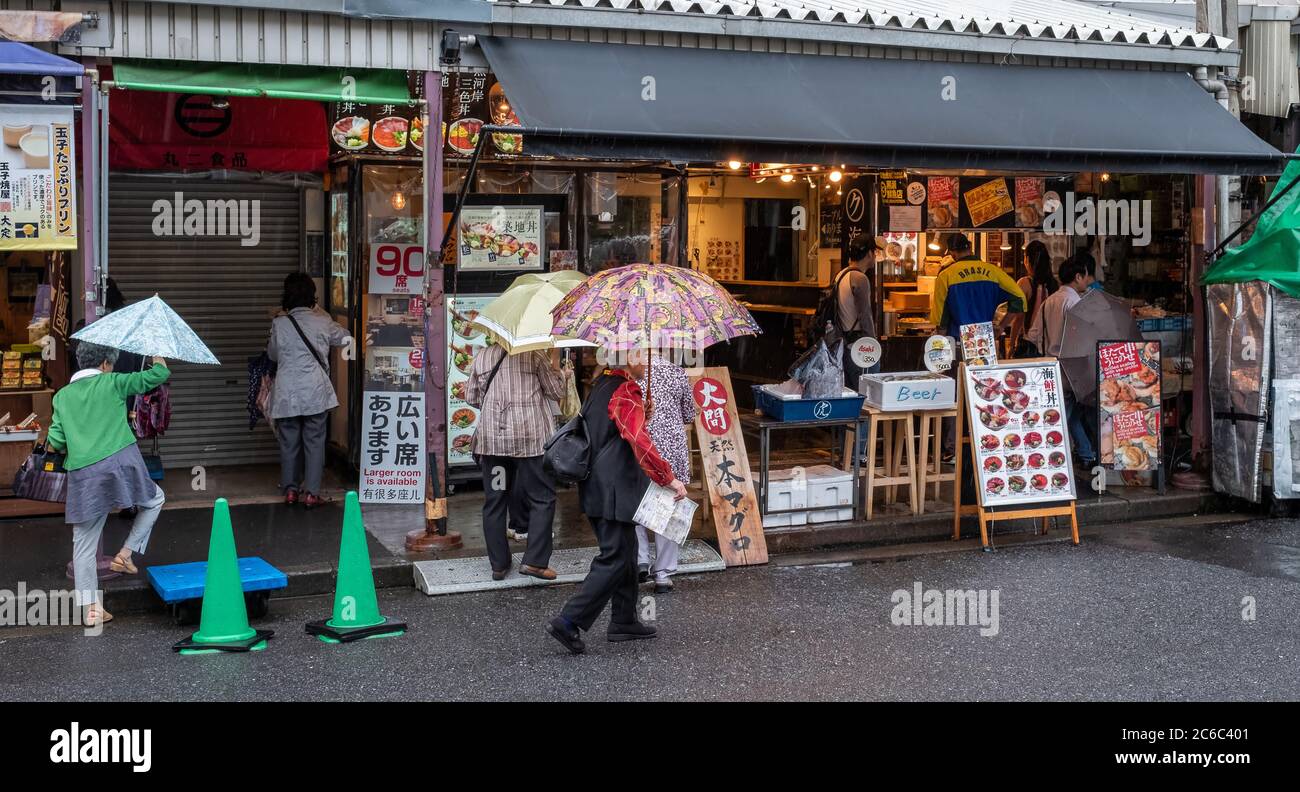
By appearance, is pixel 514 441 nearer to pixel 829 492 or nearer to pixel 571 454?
pixel 571 454

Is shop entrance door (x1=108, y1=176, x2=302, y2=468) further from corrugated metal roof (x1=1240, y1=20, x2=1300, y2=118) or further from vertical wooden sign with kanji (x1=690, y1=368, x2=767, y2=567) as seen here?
corrugated metal roof (x1=1240, y1=20, x2=1300, y2=118)

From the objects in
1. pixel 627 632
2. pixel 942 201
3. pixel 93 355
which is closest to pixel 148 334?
pixel 93 355

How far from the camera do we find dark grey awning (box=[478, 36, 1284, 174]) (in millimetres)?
9961

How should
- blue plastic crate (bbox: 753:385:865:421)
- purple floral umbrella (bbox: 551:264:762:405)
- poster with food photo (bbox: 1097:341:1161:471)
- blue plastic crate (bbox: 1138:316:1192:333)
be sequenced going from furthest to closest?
blue plastic crate (bbox: 1138:316:1192:333) → poster with food photo (bbox: 1097:341:1161:471) → blue plastic crate (bbox: 753:385:865:421) → purple floral umbrella (bbox: 551:264:762:405)

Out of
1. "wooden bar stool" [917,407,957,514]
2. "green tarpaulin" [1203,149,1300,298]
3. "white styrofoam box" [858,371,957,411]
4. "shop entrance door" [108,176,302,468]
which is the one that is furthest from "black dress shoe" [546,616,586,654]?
"green tarpaulin" [1203,149,1300,298]

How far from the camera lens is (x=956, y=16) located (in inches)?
470

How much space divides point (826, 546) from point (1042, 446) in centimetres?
188

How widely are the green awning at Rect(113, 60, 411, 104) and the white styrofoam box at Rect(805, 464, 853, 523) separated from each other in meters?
4.28

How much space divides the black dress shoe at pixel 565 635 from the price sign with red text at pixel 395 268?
16.9 feet

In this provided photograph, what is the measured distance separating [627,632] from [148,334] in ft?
10.8

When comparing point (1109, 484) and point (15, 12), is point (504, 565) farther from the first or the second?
point (1109, 484)

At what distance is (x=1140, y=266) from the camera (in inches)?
622

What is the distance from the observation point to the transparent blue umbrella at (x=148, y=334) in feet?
26.2
